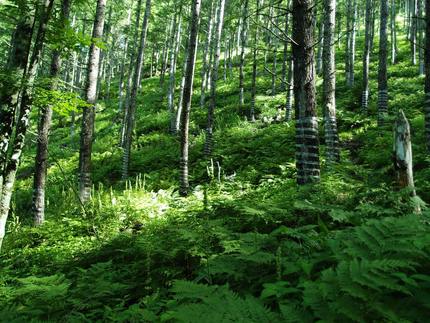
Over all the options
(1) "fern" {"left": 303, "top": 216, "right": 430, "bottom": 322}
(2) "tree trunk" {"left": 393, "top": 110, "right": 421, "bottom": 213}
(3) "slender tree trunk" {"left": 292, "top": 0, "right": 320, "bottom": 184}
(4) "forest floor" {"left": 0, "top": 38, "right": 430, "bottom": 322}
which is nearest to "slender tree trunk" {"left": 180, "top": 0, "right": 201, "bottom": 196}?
(4) "forest floor" {"left": 0, "top": 38, "right": 430, "bottom": 322}

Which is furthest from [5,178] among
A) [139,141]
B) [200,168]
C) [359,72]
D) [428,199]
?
[359,72]

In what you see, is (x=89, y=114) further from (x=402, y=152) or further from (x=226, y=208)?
(x=402, y=152)

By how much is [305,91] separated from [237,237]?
2.80 m

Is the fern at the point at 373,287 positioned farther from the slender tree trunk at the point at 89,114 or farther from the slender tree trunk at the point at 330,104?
the slender tree trunk at the point at 89,114

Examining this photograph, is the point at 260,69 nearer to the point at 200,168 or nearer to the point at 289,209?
the point at 200,168

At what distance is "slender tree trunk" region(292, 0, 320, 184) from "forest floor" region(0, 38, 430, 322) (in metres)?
0.55

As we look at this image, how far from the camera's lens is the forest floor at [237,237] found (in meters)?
1.97

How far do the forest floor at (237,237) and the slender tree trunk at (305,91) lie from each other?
21.5 inches

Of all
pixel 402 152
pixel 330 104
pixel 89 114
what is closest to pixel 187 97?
pixel 89 114

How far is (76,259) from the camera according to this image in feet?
20.7

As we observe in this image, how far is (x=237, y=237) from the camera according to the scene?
14.7 ft

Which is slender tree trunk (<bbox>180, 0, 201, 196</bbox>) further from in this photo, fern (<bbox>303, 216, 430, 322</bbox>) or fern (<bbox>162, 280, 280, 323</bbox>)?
fern (<bbox>162, 280, 280, 323</bbox>)

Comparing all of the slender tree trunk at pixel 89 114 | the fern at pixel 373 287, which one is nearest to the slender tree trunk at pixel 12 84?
the slender tree trunk at pixel 89 114

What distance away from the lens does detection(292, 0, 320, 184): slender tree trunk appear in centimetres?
593
